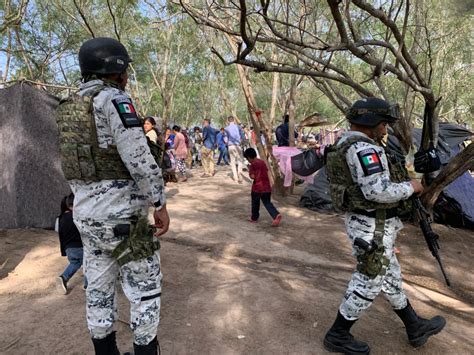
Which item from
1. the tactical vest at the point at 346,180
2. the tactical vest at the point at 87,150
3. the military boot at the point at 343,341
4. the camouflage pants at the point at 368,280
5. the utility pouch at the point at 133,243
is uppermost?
the tactical vest at the point at 87,150

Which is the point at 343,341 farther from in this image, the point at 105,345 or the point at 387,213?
the point at 105,345

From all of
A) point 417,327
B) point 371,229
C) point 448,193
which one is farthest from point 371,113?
point 448,193

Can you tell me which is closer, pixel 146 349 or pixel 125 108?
pixel 125 108

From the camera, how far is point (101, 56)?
82.0 inches

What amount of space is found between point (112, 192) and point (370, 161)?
1470 mm

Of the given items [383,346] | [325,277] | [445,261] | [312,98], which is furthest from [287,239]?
[312,98]

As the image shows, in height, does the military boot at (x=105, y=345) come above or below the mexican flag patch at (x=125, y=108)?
below

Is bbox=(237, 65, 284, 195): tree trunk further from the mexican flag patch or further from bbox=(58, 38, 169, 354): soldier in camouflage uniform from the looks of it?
the mexican flag patch

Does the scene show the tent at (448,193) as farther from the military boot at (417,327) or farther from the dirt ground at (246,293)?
the military boot at (417,327)

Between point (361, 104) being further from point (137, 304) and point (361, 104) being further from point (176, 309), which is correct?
point (176, 309)

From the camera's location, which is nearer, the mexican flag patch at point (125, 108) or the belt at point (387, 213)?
the mexican flag patch at point (125, 108)

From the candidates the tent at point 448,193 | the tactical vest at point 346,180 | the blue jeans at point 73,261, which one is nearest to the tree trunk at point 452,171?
the tent at point 448,193

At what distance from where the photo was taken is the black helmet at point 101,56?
2.08m

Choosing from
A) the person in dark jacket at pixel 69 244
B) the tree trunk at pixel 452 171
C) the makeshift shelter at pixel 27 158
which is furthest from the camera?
the makeshift shelter at pixel 27 158
